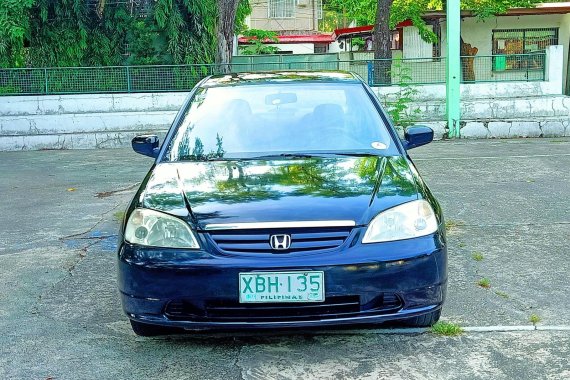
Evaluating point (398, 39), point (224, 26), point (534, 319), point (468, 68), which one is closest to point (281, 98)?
point (534, 319)

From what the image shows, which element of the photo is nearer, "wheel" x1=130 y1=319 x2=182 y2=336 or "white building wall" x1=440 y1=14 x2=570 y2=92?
"wheel" x1=130 y1=319 x2=182 y2=336

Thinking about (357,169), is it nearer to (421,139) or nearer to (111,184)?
(421,139)

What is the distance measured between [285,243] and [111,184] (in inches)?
278

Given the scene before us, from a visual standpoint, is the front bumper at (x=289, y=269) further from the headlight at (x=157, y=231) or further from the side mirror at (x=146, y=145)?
the side mirror at (x=146, y=145)

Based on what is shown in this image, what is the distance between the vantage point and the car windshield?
480cm

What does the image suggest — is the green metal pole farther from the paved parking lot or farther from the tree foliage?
the tree foliage

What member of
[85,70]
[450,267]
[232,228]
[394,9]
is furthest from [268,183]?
[394,9]

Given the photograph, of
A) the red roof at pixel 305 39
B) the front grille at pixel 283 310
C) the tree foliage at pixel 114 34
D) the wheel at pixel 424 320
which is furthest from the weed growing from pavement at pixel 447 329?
the red roof at pixel 305 39

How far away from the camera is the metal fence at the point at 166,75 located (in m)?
16.5

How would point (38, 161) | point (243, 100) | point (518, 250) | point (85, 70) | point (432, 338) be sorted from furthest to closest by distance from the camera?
point (85, 70)
point (38, 161)
point (518, 250)
point (243, 100)
point (432, 338)

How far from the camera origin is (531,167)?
1066cm

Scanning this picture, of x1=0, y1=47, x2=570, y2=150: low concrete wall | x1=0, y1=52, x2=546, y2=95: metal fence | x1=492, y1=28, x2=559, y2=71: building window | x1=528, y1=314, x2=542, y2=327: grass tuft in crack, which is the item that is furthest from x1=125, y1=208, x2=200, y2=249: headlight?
x1=492, y1=28, x2=559, y2=71: building window

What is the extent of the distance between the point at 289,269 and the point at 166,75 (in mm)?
13772

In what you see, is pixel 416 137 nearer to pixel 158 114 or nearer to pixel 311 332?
pixel 311 332
